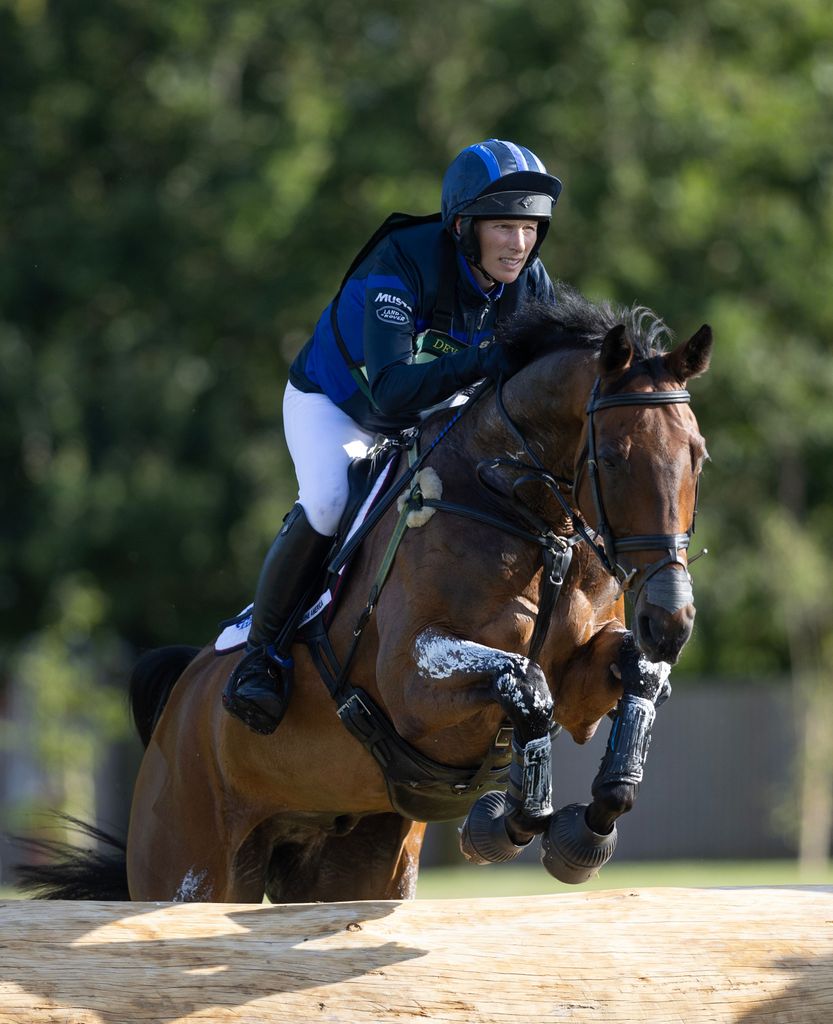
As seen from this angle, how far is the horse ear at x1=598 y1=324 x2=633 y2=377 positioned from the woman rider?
54cm

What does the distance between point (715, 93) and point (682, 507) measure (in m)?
18.0

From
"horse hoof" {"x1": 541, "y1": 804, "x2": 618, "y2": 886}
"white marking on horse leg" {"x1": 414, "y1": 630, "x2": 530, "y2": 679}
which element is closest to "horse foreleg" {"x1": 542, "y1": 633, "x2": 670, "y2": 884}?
"horse hoof" {"x1": 541, "y1": 804, "x2": 618, "y2": 886}

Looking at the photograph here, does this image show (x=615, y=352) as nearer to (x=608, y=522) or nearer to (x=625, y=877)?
(x=608, y=522)

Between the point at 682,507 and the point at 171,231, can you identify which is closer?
the point at 682,507

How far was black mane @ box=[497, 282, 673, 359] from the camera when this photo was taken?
488 cm

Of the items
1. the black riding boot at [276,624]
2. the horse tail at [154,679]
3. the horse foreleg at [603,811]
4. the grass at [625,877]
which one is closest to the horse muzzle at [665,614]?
the horse foreleg at [603,811]

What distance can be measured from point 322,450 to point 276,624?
0.66m

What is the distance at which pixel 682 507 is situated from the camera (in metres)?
4.45

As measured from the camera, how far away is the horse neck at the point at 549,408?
191 inches

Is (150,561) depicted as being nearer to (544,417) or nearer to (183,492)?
(183,492)

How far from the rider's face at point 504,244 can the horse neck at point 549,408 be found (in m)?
0.48

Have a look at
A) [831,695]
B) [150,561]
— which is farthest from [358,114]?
[831,695]

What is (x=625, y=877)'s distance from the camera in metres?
15.7

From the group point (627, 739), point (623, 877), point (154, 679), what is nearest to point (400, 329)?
point (627, 739)
